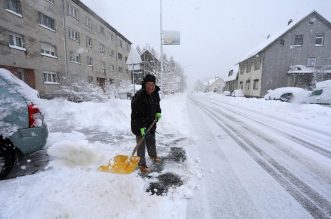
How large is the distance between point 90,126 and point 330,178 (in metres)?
6.74

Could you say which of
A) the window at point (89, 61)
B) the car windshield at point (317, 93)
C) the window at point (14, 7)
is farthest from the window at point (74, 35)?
the car windshield at point (317, 93)

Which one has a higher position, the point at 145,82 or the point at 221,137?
the point at 145,82

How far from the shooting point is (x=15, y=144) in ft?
10.2

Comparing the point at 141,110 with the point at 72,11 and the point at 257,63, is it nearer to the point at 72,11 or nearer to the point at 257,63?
the point at 72,11

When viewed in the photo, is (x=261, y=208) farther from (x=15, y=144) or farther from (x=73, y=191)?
(x=15, y=144)

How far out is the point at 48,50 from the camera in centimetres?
1759

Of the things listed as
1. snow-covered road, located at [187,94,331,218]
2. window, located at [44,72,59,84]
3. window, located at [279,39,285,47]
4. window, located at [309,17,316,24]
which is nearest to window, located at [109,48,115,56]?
window, located at [44,72,59,84]

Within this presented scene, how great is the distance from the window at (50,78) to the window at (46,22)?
3978mm

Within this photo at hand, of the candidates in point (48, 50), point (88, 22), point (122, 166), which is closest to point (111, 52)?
point (88, 22)

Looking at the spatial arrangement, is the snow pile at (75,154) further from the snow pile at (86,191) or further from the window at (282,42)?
the window at (282,42)

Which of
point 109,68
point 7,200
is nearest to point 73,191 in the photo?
point 7,200

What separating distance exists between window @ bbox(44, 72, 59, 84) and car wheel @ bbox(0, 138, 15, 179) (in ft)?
51.8

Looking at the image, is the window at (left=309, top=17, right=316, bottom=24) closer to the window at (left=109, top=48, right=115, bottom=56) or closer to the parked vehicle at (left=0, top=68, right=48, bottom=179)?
the window at (left=109, top=48, right=115, bottom=56)

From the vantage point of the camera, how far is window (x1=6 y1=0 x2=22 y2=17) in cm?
1367
